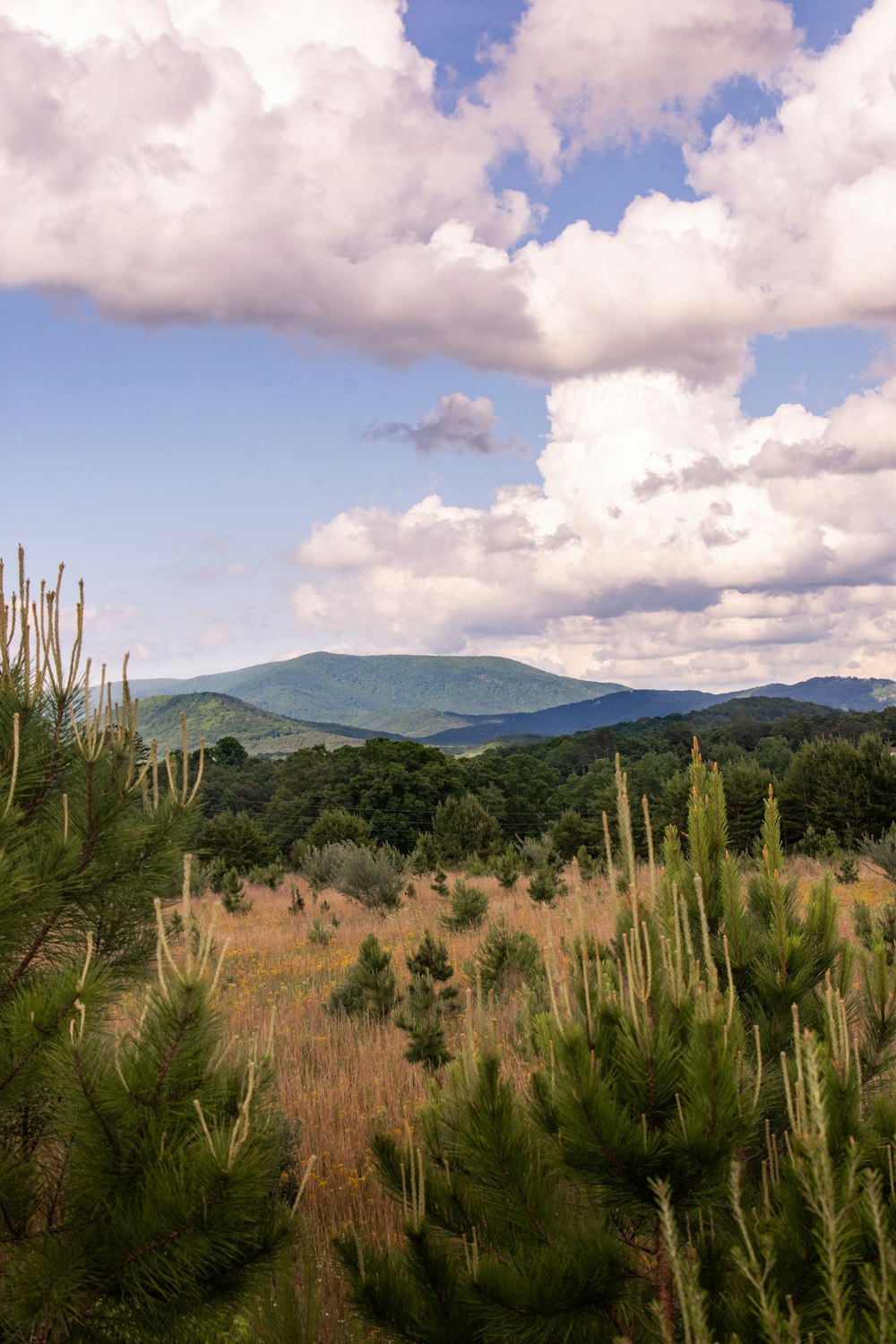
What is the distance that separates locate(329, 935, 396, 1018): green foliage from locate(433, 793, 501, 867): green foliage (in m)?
17.3

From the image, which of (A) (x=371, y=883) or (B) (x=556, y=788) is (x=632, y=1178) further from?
(B) (x=556, y=788)

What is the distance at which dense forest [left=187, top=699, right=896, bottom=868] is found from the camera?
25828mm

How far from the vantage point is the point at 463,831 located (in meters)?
26.9

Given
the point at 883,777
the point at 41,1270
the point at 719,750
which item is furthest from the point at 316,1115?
the point at 719,750

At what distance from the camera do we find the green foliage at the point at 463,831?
2583 centimetres

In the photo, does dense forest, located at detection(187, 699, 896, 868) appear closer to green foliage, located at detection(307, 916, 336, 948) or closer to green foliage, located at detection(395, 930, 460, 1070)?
Answer: green foliage, located at detection(307, 916, 336, 948)

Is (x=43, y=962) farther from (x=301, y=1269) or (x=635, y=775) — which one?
(x=635, y=775)

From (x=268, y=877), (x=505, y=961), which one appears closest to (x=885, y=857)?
(x=505, y=961)

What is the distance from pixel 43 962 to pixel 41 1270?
119 cm

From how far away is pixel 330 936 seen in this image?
42.3 ft

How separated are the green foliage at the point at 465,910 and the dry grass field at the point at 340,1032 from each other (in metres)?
0.26

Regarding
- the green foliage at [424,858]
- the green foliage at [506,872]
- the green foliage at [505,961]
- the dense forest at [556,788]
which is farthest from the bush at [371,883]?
the green foliage at [505,961]

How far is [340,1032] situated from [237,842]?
20533 mm

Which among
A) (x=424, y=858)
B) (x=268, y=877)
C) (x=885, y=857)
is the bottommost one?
(x=268, y=877)
